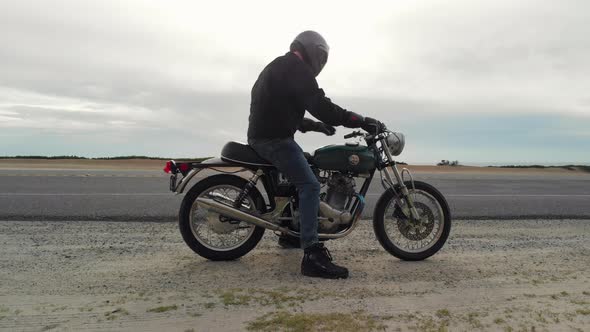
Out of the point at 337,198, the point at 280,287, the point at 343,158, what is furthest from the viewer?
the point at 337,198

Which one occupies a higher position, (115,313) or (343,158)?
(343,158)

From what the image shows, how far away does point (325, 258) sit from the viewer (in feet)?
12.6

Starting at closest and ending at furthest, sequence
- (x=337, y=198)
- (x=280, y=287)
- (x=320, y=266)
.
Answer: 1. (x=280, y=287)
2. (x=320, y=266)
3. (x=337, y=198)

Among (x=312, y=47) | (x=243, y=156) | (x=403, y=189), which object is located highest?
(x=312, y=47)

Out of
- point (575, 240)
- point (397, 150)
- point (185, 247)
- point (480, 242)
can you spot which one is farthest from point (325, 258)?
point (575, 240)

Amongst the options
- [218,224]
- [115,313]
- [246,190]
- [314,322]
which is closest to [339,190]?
[246,190]

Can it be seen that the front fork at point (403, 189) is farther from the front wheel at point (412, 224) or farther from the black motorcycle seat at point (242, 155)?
the black motorcycle seat at point (242, 155)

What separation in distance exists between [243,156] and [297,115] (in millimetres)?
678

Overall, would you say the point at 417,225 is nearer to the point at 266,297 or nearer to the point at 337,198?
the point at 337,198

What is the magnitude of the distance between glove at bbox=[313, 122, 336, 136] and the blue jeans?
2.80 ft

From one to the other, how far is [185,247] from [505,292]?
323cm

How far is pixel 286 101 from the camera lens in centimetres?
394

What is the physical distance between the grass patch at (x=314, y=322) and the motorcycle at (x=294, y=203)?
144cm

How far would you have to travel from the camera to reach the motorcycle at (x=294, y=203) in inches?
166
